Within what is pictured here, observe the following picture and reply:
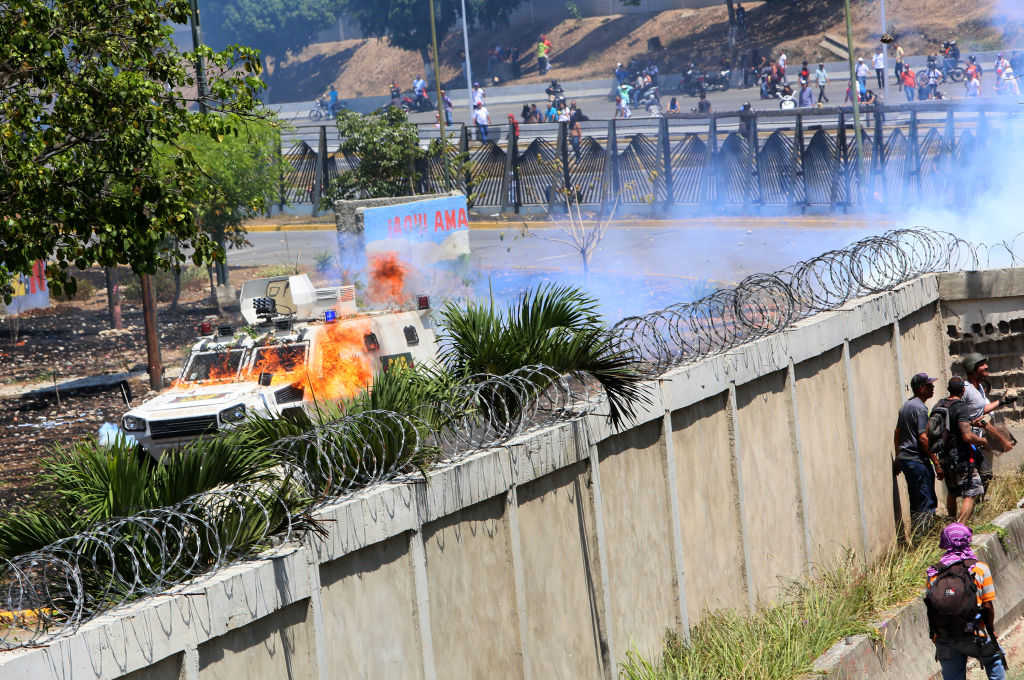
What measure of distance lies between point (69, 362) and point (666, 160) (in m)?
18.2

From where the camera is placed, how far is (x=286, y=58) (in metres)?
128

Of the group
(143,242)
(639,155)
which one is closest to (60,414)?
(143,242)

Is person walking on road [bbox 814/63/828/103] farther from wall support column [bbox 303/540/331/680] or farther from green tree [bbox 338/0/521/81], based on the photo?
wall support column [bbox 303/540/331/680]

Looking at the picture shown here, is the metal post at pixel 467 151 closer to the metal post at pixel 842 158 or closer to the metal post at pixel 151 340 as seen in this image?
the metal post at pixel 842 158

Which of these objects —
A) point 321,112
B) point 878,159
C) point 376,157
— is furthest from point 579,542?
point 321,112

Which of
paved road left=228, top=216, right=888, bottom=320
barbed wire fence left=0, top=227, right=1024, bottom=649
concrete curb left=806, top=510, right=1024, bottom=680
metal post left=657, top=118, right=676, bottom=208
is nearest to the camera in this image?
barbed wire fence left=0, top=227, right=1024, bottom=649

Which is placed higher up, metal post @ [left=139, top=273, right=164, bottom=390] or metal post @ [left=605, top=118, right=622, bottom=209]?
metal post @ [left=605, top=118, right=622, bottom=209]

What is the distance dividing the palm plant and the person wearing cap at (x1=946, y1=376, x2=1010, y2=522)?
498 cm

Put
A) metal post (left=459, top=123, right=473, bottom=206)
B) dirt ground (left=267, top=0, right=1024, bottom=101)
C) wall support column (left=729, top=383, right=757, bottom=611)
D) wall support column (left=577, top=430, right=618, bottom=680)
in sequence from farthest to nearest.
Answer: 1. dirt ground (left=267, top=0, right=1024, bottom=101)
2. metal post (left=459, top=123, right=473, bottom=206)
3. wall support column (left=729, top=383, right=757, bottom=611)
4. wall support column (left=577, top=430, right=618, bottom=680)

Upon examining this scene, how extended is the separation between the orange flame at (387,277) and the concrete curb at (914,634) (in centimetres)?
1391

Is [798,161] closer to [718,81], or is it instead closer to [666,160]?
[666,160]

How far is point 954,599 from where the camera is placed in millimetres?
9711

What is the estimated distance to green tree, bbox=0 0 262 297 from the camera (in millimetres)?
12742

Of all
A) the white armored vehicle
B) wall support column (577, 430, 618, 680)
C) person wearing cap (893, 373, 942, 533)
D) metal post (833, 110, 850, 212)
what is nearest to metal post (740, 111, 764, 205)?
metal post (833, 110, 850, 212)
